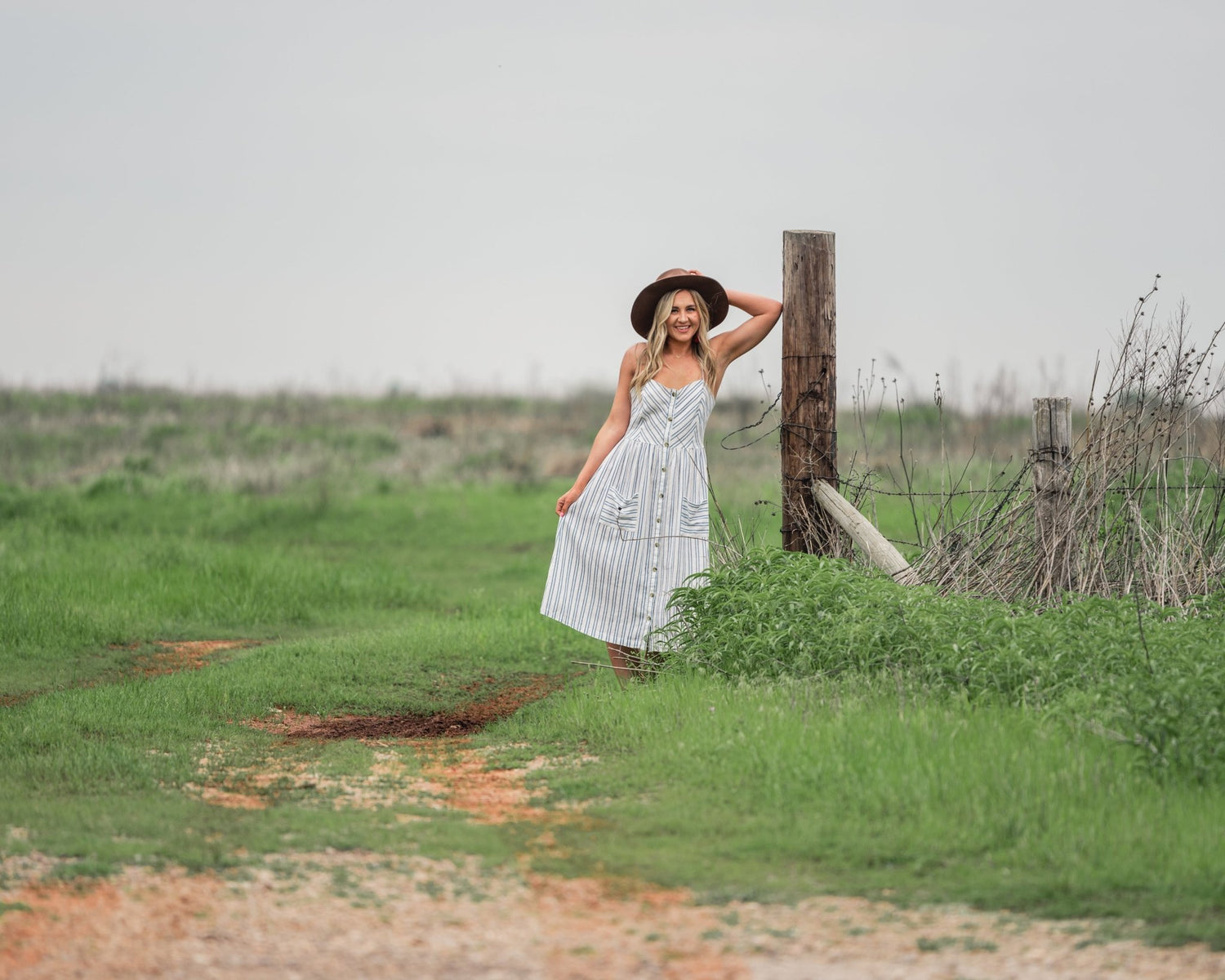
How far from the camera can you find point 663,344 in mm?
7656

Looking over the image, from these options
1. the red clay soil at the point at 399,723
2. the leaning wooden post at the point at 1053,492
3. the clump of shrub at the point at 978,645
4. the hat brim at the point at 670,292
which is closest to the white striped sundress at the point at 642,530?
the clump of shrub at the point at 978,645

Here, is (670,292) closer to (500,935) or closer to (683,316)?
(683,316)

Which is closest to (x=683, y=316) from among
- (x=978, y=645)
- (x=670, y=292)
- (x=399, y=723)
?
(x=670, y=292)

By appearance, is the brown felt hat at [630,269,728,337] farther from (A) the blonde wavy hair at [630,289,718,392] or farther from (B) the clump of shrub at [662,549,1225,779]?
(B) the clump of shrub at [662,549,1225,779]

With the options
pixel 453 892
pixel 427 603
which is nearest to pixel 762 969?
pixel 453 892

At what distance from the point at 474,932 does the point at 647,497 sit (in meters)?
3.98

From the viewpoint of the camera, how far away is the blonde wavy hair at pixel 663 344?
7.57 m

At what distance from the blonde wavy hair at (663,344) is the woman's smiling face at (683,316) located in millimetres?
12

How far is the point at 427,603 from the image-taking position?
12195 mm

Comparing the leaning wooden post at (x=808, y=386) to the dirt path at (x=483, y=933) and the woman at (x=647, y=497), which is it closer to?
the woman at (x=647, y=497)

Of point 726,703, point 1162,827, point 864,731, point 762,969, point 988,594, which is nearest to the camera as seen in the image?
point 762,969

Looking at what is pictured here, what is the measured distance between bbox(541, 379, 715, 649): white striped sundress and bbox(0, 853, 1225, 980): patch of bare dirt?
130 inches

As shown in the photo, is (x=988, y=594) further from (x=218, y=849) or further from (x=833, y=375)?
(x=218, y=849)

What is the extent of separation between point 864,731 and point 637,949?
6.52 ft
